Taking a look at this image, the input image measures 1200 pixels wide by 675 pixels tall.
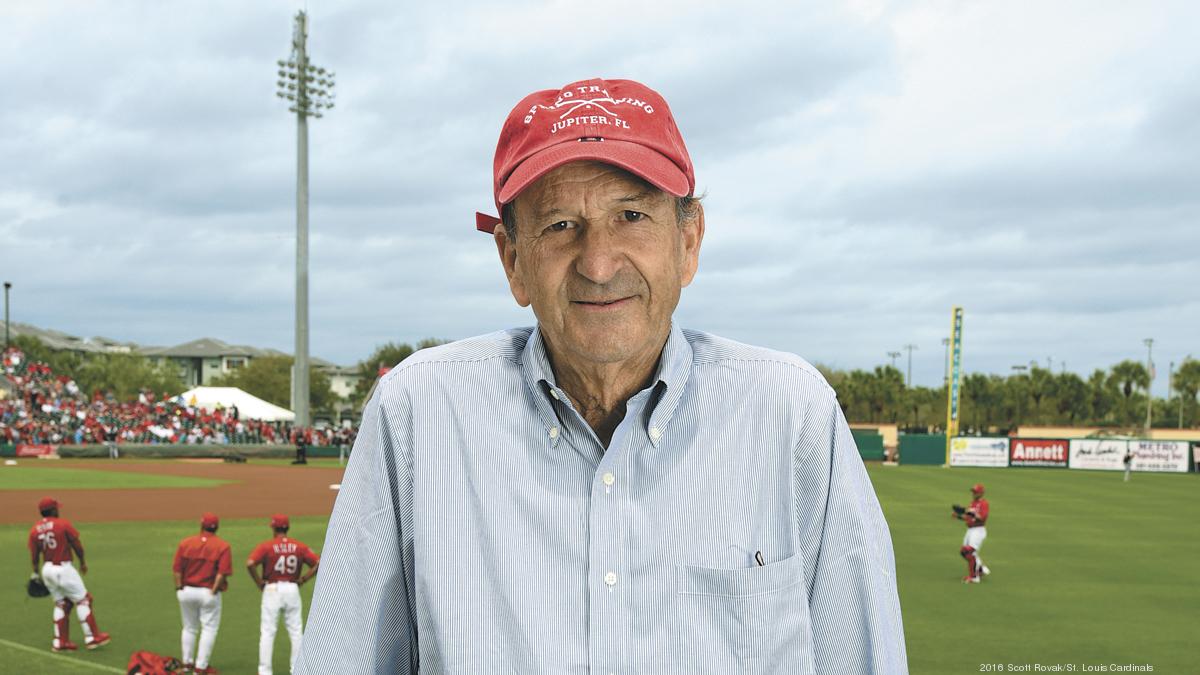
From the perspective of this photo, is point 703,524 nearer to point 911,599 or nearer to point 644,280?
point 644,280

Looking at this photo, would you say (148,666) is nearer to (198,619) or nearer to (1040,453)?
(198,619)

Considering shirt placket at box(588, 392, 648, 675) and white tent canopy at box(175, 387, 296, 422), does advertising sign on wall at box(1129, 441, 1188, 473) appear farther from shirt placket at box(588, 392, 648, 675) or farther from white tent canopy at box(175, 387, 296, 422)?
shirt placket at box(588, 392, 648, 675)

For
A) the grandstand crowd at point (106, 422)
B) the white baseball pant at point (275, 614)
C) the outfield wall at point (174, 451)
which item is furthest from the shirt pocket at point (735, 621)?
the outfield wall at point (174, 451)

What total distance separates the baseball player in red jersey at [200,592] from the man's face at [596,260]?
1169 centimetres

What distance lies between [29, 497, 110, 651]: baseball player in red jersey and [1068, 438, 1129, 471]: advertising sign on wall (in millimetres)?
52194

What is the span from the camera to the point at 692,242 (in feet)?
8.03

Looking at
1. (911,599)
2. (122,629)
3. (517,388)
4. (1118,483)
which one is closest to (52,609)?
(122,629)

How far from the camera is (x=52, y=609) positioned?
1634 cm

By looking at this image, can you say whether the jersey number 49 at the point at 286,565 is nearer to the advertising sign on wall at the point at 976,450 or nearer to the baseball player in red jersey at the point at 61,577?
the baseball player in red jersey at the point at 61,577

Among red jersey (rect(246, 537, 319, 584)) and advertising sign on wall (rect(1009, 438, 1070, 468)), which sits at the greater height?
red jersey (rect(246, 537, 319, 584))

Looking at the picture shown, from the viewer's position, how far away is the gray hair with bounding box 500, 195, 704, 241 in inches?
90.0

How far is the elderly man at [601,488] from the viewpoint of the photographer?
6.56 ft

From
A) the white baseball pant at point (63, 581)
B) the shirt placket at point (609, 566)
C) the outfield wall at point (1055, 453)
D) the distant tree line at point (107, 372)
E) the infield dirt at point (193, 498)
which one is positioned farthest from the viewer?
the distant tree line at point (107, 372)

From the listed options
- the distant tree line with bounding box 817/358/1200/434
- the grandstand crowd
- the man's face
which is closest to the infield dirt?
the grandstand crowd
